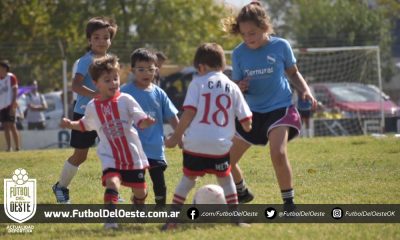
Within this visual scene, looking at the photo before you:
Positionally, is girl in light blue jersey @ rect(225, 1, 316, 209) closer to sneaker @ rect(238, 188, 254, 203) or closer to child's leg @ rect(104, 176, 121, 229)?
sneaker @ rect(238, 188, 254, 203)

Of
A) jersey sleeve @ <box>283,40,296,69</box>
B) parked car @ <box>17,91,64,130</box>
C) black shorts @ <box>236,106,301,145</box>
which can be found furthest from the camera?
parked car @ <box>17,91,64,130</box>

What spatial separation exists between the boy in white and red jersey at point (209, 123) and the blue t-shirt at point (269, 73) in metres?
0.75

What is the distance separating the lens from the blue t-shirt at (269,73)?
7527 millimetres

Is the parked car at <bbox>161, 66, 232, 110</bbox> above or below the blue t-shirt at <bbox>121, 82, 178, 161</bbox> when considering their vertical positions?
below

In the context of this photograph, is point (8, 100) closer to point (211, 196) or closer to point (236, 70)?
point (236, 70)

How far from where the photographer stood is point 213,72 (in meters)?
6.84

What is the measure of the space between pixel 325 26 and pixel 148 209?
4103cm

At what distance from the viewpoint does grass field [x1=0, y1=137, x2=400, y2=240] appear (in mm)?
6438

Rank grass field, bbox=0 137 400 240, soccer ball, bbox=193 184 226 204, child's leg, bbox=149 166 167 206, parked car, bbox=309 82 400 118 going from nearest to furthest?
grass field, bbox=0 137 400 240
soccer ball, bbox=193 184 226 204
child's leg, bbox=149 166 167 206
parked car, bbox=309 82 400 118

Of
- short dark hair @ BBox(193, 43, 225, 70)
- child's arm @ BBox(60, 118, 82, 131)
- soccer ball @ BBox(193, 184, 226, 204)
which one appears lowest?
soccer ball @ BBox(193, 184, 226, 204)

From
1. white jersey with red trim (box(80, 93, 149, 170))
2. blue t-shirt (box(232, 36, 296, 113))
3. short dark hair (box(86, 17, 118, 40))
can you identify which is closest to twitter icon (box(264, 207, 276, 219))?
blue t-shirt (box(232, 36, 296, 113))

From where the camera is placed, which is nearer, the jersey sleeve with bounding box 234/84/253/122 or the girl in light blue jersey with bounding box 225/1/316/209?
the jersey sleeve with bounding box 234/84/253/122

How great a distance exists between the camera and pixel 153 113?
767cm

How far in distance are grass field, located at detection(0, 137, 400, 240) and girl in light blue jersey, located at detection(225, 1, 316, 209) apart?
0.85 m
